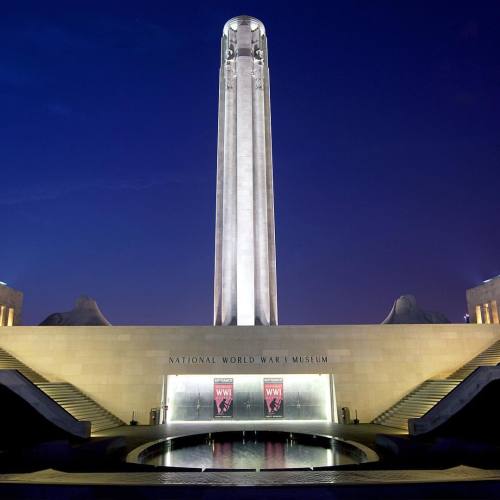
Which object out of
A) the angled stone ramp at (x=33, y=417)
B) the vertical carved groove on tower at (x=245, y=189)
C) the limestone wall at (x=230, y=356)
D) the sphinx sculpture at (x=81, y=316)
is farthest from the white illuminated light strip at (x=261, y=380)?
the sphinx sculpture at (x=81, y=316)

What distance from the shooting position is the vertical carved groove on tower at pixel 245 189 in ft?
102

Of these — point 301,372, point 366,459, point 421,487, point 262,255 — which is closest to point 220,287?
point 262,255

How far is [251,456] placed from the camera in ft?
45.6

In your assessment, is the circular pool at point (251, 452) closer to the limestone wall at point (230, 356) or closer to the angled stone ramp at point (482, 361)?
the limestone wall at point (230, 356)

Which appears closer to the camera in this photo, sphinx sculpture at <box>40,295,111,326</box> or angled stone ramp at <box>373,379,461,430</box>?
angled stone ramp at <box>373,379,461,430</box>

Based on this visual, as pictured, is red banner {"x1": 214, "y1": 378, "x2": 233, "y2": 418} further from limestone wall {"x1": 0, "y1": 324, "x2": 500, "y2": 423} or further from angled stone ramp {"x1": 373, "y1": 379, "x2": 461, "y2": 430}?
angled stone ramp {"x1": 373, "y1": 379, "x2": 461, "y2": 430}

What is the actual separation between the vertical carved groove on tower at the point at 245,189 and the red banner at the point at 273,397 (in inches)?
255

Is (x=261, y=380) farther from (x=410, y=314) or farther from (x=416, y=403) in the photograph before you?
(x=410, y=314)

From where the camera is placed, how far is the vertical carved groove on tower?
31156mm

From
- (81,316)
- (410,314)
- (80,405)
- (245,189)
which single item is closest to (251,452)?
(80,405)

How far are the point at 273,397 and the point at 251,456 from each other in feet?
33.8

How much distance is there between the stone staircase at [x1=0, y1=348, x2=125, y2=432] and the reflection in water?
7678 mm

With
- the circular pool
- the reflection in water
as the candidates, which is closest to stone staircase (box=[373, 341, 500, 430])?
the circular pool

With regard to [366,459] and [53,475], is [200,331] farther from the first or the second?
[53,475]
